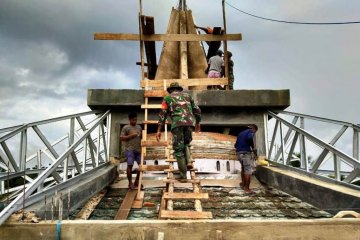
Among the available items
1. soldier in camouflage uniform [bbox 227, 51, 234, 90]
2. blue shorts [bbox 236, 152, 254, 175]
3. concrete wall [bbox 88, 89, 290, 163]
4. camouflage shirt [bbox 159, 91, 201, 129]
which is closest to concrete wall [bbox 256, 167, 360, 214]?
blue shorts [bbox 236, 152, 254, 175]

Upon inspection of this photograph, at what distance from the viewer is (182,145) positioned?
692cm

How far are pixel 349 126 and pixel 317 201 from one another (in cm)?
210

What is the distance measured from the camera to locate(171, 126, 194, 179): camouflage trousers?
6895 millimetres

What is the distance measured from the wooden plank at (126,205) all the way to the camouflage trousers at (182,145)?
107cm

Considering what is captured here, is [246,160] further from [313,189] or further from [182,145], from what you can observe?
[182,145]

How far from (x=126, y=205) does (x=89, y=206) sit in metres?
0.65

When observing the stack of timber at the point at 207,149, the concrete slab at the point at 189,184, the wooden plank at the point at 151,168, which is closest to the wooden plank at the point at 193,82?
the stack of timber at the point at 207,149

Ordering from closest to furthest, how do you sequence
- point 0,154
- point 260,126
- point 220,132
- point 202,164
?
point 0,154 → point 202,164 → point 260,126 → point 220,132

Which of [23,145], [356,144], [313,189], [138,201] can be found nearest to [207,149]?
[138,201]

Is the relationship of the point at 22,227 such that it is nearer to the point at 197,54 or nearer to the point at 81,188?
the point at 81,188

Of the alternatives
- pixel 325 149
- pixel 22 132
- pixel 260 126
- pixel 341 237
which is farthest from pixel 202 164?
pixel 341 237

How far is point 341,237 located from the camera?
415 cm

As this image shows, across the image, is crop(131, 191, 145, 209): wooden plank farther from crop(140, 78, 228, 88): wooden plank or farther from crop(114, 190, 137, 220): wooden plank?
crop(140, 78, 228, 88): wooden plank

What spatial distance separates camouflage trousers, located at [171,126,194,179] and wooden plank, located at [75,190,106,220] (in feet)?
5.44
